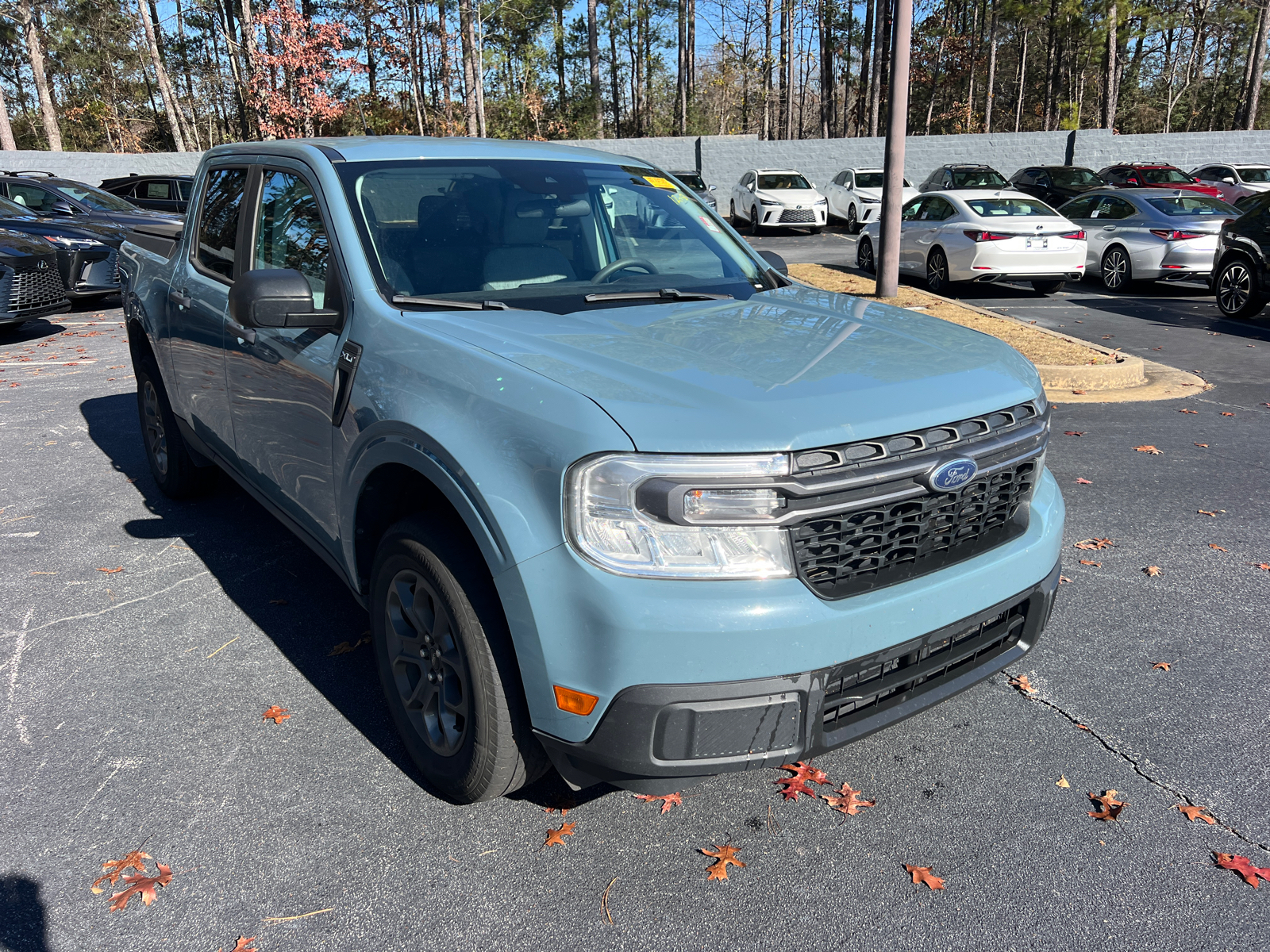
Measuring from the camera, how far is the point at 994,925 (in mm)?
2367

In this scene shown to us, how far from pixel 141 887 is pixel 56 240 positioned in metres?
13.3

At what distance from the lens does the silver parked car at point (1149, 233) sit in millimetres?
13656

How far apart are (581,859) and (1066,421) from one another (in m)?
6.08

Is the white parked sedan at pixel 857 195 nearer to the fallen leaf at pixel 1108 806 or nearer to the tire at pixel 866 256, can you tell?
the tire at pixel 866 256

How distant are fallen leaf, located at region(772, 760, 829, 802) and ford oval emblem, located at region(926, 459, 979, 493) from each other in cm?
102

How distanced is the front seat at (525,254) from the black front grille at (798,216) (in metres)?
22.8

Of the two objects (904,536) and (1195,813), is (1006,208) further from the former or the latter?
(904,536)

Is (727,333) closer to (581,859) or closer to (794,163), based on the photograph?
(581,859)

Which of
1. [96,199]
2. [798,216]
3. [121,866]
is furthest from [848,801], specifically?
[798,216]

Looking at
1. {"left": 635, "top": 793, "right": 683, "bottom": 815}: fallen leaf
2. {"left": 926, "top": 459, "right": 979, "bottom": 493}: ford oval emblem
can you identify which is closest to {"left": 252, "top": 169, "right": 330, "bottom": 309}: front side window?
{"left": 635, "top": 793, "right": 683, "bottom": 815}: fallen leaf

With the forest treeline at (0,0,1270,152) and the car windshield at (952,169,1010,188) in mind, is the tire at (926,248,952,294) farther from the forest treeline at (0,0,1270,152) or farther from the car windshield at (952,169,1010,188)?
the forest treeline at (0,0,1270,152)

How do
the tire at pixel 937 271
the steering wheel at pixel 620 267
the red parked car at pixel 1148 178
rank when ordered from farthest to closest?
the red parked car at pixel 1148 178, the tire at pixel 937 271, the steering wheel at pixel 620 267

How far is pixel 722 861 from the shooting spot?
103 inches

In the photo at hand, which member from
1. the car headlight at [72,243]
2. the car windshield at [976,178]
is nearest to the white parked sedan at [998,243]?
the car windshield at [976,178]
